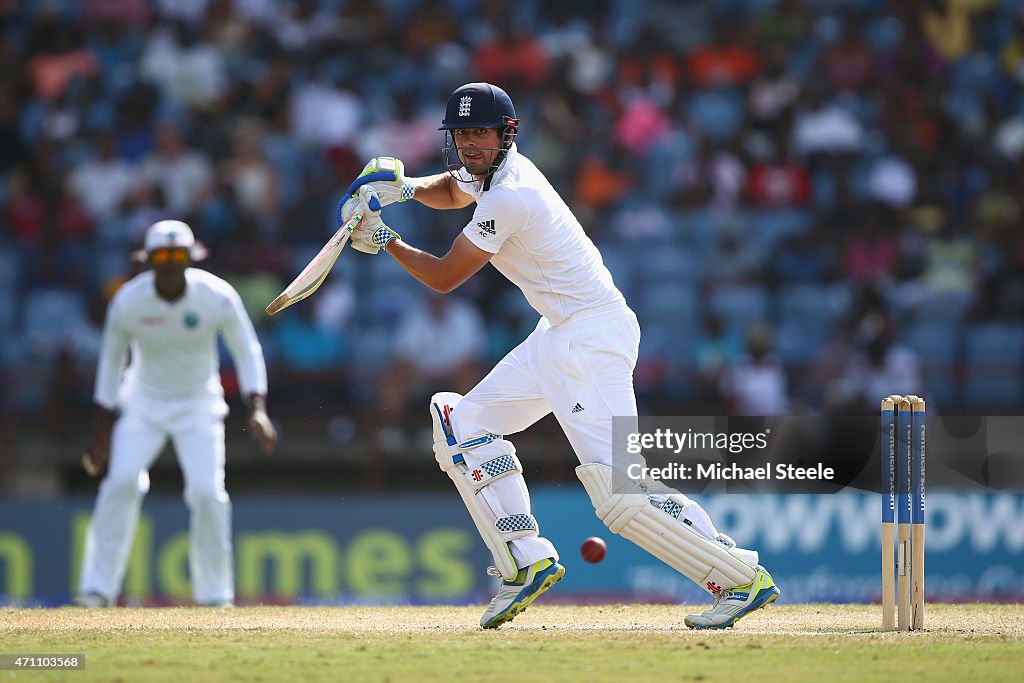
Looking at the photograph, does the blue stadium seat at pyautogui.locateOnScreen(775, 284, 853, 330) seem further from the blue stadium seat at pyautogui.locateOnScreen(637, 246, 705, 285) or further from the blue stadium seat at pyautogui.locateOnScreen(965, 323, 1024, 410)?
the blue stadium seat at pyautogui.locateOnScreen(965, 323, 1024, 410)

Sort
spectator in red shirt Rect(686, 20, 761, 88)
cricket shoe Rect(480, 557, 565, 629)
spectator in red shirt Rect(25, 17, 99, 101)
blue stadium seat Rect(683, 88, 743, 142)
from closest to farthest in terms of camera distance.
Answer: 1. cricket shoe Rect(480, 557, 565, 629)
2. blue stadium seat Rect(683, 88, 743, 142)
3. spectator in red shirt Rect(25, 17, 99, 101)
4. spectator in red shirt Rect(686, 20, 761, 88)

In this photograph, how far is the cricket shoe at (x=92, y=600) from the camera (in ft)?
29.4

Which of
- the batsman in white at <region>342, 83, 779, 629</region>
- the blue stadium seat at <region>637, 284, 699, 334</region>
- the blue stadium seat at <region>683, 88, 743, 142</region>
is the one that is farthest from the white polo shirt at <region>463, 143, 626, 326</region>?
the blue stadium seat at <region>683, 88, 743, 142</region>

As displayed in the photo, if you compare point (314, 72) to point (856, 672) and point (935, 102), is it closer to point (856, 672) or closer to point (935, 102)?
point (935, 102)

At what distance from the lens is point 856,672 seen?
5535mm

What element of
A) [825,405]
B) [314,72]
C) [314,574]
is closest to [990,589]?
[825,405]

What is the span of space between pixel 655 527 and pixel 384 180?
185 centimetres

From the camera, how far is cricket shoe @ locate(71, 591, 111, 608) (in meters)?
8.96

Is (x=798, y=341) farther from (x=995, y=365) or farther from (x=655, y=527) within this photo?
(x=655, y=527)

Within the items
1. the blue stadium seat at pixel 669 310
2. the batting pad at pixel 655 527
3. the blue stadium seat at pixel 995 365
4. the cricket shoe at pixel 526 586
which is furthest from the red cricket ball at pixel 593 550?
the blue stadium seat at pixel 995 365

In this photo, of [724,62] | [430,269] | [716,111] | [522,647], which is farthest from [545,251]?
[724,62]

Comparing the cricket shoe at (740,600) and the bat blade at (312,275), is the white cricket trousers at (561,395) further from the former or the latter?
the bat blade at (312,275)

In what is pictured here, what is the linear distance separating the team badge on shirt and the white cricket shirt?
3.07 meters

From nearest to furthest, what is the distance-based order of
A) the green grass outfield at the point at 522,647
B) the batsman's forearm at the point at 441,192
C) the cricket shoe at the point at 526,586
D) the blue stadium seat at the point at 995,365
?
1. the green grass outfield at the point at 522,647
2. the cricket shoe at the point at 526,586
3. the batsman's forearm at the point at 441,192
4. the blue stadium seat at the point at 995,365
